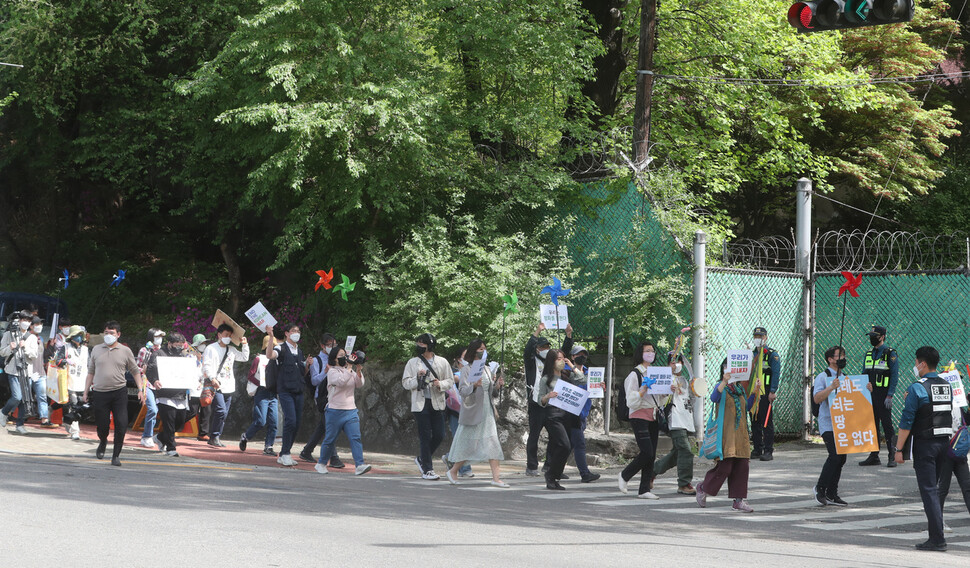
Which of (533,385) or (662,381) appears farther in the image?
(533,385)

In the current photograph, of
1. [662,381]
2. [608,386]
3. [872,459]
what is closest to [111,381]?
[662,381]

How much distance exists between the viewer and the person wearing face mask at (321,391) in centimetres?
1457

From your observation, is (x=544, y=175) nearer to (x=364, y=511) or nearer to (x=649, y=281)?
(x=649, y=281)

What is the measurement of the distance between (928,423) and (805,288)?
25.4ft

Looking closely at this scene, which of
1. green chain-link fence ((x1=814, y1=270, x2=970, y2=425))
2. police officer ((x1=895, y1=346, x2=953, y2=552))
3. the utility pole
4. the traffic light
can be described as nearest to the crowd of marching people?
police officer ((x1=895, y1=346, x2=953, y2=552))

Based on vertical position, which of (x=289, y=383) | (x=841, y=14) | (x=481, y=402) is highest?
(x=841, y=14)

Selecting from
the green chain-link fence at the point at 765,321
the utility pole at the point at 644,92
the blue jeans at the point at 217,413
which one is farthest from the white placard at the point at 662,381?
the blue jeans at the point at 217,413

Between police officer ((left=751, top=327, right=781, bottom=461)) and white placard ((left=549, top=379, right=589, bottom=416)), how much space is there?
3.57 metres

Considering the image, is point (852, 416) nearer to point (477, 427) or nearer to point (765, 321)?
point (477, 427)

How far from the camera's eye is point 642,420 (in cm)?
→ 1225

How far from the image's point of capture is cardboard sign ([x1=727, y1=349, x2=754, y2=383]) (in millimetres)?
11266

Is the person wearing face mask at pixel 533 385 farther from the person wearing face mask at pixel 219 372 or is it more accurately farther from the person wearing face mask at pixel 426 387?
the person wearing face mask at pixel 219 372

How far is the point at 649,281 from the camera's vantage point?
53.1 ft

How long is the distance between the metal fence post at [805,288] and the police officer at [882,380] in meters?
2.13
